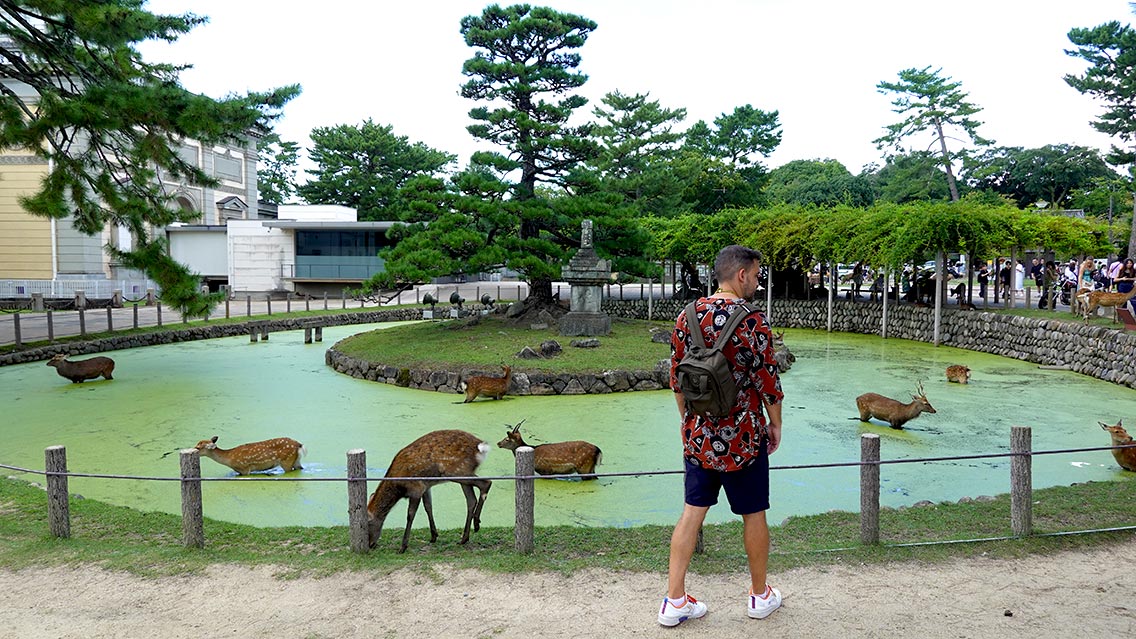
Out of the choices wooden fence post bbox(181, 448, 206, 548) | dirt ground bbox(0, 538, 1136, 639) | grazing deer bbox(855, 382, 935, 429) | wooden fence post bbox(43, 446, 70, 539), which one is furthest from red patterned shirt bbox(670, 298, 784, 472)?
grazing deer bbox(855, 382, 935, 429)

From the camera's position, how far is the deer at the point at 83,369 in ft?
42.8

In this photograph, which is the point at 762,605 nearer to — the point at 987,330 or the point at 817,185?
the point at 987,330

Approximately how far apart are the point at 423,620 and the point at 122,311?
26682mm

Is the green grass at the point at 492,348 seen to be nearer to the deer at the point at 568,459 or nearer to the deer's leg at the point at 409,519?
the deer at the point at 568,459

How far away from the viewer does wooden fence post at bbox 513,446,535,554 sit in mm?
4875

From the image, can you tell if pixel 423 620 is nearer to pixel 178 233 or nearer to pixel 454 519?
pixel 454 519

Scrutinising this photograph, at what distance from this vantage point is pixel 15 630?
395cm

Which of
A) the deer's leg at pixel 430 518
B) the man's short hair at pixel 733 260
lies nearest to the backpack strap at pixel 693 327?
the man's short hair at pixel 733 260

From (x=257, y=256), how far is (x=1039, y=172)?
37.8m

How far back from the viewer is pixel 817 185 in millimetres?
47062

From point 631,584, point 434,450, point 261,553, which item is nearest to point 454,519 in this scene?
point 434,450

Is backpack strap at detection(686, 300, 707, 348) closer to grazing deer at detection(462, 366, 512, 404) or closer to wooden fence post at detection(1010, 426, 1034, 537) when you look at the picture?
wooden fence post at detection(1010, 426, 1034, 537)

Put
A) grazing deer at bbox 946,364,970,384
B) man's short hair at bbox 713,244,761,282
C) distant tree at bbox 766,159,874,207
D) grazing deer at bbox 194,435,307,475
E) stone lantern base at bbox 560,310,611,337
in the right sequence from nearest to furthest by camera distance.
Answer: man's short hair at bbox 713,244,761,282
grazing deer at bbox 194,435,307,475
grazing deer at bbox 946,364,970,384
stone lantern base at bbox 560,310,611,337
distant tree at bbox 766,159,874,207

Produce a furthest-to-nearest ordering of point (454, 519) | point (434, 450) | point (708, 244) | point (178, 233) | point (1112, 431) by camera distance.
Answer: point (178, 233)
point (708, 244)
point (1112, 431)
point (454, 519)
point (434, 450)
